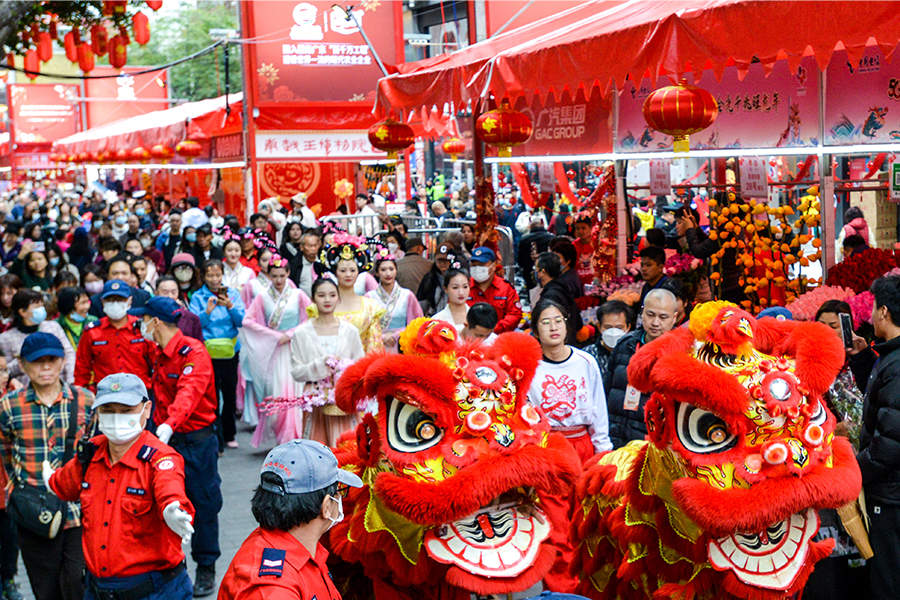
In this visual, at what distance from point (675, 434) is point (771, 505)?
1.57 ft

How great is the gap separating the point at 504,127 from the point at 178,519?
5584 millimetres

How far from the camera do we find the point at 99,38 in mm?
12398

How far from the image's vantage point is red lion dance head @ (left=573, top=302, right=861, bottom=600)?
409cm

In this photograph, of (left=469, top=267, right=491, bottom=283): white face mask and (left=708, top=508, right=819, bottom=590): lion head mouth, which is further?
(left=469, top=267, right=491, bottom=283): white face mask

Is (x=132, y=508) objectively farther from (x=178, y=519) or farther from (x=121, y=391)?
(x=121, y=391)

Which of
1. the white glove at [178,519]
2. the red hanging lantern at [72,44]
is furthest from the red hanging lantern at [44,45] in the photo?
the white glove at [178,519]

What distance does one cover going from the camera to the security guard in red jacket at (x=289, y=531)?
3186 millimetres

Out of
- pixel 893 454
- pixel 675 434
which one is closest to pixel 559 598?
pixel 675 434

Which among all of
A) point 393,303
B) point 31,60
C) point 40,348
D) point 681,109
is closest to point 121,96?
point 31,60

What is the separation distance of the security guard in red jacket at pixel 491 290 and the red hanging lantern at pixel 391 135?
2.22 meters

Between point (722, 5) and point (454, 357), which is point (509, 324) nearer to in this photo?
point (722, 5)

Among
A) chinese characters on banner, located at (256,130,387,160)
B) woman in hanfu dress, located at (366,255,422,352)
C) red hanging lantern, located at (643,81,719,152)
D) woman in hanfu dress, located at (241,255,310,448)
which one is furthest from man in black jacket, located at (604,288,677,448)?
chinese characters on banner, located at (256,130,387,160)

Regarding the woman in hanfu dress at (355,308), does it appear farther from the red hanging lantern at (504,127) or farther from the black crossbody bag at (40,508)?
the black crossbody bag at (40,508)

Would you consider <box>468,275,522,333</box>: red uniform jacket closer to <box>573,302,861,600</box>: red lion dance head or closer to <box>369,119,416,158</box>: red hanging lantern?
<box>369,119,416,158</box>: red hanging lantern
